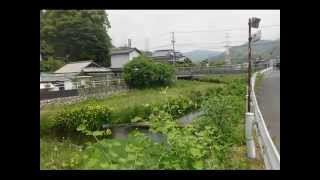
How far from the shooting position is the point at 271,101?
2.27 m

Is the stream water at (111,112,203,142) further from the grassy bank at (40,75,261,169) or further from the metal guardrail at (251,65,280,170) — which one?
the metal guardrail at (251,65,280,170)

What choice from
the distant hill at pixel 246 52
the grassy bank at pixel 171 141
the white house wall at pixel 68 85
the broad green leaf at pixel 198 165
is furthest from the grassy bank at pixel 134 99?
the broad green leaf at pixel 198 165

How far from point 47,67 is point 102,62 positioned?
38 cm

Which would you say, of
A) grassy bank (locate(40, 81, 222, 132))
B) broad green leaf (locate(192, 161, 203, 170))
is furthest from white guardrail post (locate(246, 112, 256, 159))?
broad green leaf (locate(192, 161, 203, 170))

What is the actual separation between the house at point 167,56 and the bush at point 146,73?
0.13 ft

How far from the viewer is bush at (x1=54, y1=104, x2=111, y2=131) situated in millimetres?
2373

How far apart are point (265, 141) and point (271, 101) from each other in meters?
0.29

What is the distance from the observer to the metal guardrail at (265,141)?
2.04 m

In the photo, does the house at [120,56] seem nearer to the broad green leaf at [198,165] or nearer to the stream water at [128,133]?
the stream water at [128,133]
